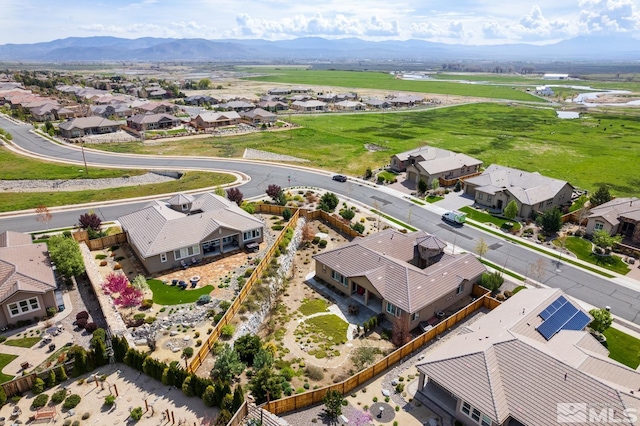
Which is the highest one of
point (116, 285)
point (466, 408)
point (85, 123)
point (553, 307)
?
point (85, 123)

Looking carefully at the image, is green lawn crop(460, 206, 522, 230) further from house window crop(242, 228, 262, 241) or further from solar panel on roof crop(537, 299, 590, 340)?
house window crop(242, 228, 262, 241)

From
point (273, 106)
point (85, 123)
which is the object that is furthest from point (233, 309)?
point (273, 106)

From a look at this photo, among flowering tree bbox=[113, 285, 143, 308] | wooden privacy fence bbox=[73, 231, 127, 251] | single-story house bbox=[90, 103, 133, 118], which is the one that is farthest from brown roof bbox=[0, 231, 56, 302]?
single-story house bbox=[90, 103, 133, 118]

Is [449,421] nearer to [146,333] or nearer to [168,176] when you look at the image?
[146,333]

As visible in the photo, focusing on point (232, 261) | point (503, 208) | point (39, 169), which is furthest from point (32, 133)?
point (503, 208)

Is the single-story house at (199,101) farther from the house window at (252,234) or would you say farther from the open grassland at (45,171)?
the house window at (252,234)

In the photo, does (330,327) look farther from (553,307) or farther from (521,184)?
(521,184)
